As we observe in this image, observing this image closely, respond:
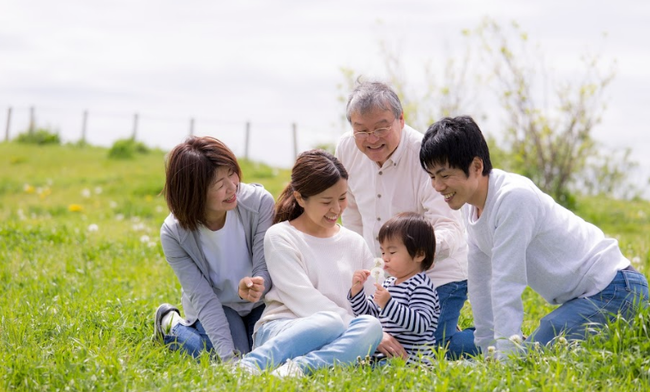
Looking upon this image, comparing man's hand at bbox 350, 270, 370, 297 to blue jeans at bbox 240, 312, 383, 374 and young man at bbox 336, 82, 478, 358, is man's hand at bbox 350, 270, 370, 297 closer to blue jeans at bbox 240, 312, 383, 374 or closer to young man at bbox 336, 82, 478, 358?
blue jeans at bbox 240, 312, 383, 374

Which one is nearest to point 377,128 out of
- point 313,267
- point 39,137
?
point 313,267

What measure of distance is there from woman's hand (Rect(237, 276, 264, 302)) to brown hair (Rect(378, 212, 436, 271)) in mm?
695

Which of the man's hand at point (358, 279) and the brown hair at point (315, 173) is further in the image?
the brown hair at point (315, 173)

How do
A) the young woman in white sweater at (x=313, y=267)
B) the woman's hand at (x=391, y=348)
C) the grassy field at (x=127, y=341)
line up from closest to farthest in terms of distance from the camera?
the grassy field at (x=127, y=341), the young woman in white sweater at (x=313, y=267), the woman's hand at (x=391, y=348)

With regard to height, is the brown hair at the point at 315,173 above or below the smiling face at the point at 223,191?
above

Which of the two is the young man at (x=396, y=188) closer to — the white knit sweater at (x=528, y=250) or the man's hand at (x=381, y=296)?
the man's hand at (x=381, y=296)

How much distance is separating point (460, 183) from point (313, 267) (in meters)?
0.94

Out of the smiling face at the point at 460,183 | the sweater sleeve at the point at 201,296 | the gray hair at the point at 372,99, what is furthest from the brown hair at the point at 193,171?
the smiling face at the point at 460,183

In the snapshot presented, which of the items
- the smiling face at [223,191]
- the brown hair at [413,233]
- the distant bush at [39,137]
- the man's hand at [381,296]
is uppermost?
the smiling face at [223,191]

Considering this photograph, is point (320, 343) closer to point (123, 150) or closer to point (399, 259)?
point (399, 259)

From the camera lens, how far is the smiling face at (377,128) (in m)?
4.42

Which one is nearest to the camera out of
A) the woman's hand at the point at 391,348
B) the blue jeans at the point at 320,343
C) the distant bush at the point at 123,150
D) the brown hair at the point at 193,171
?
the blue jeans at the point at 320,343

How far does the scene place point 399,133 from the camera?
15.2ft

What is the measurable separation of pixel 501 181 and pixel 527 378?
0.95 m
